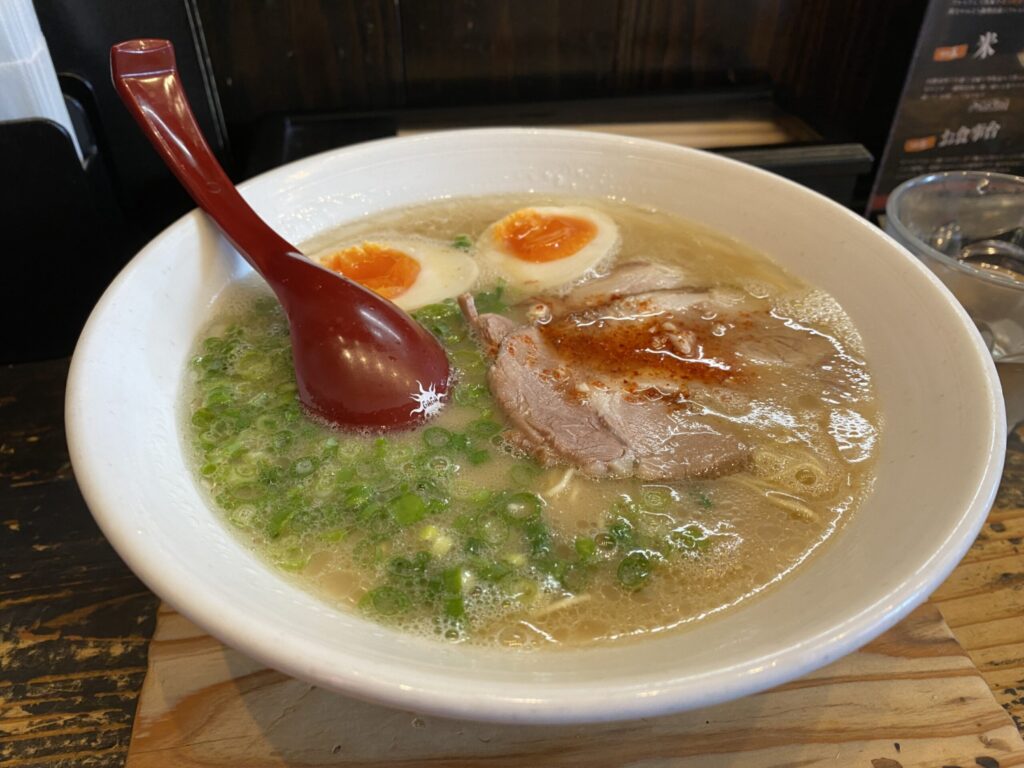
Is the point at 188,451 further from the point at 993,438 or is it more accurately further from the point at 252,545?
the point at 993,438

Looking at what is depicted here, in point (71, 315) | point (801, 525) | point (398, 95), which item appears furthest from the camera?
point (398, 95)

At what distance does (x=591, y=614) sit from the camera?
87 centimetres

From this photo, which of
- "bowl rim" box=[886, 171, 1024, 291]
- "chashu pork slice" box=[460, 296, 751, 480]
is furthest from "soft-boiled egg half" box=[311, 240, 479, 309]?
"bowl rim" box=[886, 171, 1024, 291]

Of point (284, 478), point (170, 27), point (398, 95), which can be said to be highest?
point (170, 27)

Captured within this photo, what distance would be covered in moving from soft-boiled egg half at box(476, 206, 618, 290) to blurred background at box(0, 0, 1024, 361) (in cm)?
53

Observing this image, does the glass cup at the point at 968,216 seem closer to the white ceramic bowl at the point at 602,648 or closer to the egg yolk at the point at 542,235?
the white ceramic bowl at the point at 602,648

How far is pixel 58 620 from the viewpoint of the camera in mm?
1127

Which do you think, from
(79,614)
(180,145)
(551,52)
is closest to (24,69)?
(180,145)

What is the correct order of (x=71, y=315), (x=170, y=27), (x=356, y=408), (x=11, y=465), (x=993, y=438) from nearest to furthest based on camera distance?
(x=993, y=438), (x=356, y=408), (x=11, y=465), (x=71, y=315), (x=170, y=27)

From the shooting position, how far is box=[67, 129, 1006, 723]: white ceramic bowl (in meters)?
0.65

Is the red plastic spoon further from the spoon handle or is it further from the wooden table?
the wooden table

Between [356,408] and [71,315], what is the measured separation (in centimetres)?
86

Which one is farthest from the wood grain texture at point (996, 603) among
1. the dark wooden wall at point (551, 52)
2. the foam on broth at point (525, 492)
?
the dark wooden wall at point (551, 52)

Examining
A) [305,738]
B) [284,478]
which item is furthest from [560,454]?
[305,738]
